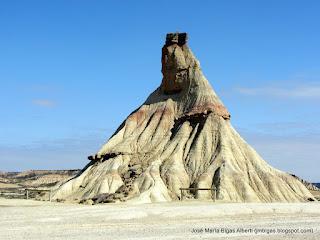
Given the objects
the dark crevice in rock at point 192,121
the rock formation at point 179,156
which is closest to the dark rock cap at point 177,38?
the rock formation at point 179,156

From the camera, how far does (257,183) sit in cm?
6756

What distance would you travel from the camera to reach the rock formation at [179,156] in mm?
64875

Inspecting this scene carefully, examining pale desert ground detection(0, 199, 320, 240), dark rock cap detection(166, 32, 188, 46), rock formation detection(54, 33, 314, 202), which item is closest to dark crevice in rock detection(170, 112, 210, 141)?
rock formation detection(54, 33, 314, 202)

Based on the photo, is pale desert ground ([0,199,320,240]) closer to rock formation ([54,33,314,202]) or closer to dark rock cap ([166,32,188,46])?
rock formation ([54,33,314,202])

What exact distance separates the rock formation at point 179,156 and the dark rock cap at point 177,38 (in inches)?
5.5

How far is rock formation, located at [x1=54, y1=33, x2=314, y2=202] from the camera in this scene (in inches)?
2554

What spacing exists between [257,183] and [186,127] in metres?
Result: 12.8

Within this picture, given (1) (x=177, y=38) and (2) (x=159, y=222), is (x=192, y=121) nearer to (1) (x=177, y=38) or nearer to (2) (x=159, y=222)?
(1) (x=177, y=38)

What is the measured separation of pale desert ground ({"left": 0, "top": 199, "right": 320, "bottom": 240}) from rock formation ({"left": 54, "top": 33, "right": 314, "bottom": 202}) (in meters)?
19.1

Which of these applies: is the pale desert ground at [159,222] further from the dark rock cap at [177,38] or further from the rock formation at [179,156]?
the dark rock cap at [177,38]

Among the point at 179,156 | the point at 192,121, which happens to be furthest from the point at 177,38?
the point at 179,156

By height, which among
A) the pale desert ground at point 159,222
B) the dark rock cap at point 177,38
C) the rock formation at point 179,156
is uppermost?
the dark rock cap at point 177,38

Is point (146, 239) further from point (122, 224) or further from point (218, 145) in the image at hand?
point (218, 145)

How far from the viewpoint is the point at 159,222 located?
33906mm
